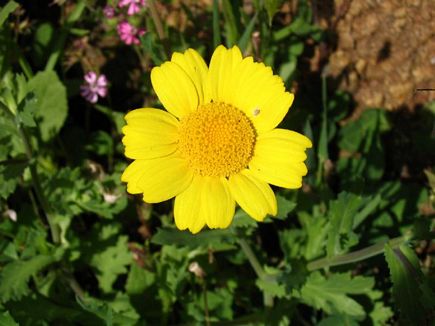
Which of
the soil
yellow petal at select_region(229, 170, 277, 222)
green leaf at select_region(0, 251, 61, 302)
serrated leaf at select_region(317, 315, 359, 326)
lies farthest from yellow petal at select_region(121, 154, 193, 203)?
the soil

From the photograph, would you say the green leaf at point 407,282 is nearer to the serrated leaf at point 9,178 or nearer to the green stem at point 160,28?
the green stem at point 160,28

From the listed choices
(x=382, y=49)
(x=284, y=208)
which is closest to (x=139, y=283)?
(x=284, y=208)

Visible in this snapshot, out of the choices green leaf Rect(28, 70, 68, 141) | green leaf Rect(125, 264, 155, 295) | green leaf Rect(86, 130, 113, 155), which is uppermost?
green leaf Rect(28, 70, 68, 141)

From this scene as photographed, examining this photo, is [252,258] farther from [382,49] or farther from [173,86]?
[382,49]

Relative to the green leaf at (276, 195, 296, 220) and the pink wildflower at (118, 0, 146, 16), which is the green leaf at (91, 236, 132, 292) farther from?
the pink wildflower at (118, 0, 146, 16)

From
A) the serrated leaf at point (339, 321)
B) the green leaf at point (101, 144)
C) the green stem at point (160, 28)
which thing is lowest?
the serrated leaf at point (339, 321)

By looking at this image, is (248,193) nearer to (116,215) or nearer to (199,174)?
(199,174)

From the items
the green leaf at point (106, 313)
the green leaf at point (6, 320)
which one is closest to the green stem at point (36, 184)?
the green leaf at point (106, 313)

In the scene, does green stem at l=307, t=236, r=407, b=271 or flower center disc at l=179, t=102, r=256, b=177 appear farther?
green stem at l=307, t=236, r=407, b=271
